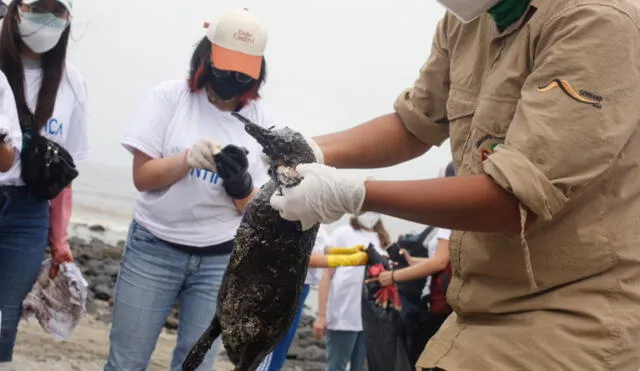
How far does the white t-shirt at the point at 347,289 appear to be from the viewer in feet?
22.8

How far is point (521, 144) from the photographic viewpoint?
2104 mm

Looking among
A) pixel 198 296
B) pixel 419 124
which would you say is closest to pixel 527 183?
pixel 419 124

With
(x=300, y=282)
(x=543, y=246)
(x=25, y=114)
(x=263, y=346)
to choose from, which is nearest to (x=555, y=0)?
(x=543, y=246)

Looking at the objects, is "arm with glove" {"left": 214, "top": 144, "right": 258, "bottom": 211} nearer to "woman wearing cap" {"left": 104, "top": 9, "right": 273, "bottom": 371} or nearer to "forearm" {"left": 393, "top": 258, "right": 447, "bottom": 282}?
"woman wearing cap" {"left": 104, "top": 9, "right": 273, "bottom": 371}

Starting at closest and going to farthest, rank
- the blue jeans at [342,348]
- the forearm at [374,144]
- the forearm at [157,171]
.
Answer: the forearm at [374,144]
the forearm at [157,171]
the blue jeans at [342,348]

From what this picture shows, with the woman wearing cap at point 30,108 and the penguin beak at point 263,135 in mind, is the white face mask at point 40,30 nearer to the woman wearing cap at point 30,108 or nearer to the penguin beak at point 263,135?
the woman wearing cap at point 30,108

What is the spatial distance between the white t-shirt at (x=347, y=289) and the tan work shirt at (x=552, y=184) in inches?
169

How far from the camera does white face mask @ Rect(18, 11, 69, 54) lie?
14.1 ft

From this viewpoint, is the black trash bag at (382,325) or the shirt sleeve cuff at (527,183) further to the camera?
the black trash bag at (382,325)

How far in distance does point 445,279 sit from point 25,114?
271 cm

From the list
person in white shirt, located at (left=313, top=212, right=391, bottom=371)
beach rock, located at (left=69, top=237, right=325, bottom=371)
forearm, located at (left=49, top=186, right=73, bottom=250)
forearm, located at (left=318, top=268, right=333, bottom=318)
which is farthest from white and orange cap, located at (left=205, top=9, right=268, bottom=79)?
beach rock, located at (left=69, top=237, right=325, bottom=371)

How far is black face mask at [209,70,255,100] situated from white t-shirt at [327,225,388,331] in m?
2.84

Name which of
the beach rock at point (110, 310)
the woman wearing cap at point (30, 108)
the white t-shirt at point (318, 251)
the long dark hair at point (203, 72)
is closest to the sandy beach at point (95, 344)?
the beach rock at point (110, 310)

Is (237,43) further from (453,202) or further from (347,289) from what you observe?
(347,289)
